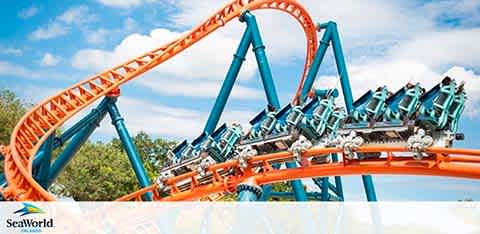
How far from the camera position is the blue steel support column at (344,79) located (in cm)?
1138

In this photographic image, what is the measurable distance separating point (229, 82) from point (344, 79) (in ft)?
7.28

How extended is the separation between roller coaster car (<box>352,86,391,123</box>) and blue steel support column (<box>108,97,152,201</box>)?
4.96 m

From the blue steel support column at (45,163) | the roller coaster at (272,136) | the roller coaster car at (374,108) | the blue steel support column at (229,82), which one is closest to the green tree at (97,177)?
the roller coaster at (272,136)

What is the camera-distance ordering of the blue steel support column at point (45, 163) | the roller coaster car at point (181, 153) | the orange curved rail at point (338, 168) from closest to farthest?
the orange curved rail at point (338, 168) → the roller coaster car at point (181, 153) → the blue steel support column at point (45, 163)

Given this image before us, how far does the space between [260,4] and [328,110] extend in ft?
15.8

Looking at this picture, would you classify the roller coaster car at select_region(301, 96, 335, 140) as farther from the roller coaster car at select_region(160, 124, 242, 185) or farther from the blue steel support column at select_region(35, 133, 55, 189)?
the blue steel support column at select_region(35, 133, 55, 189)

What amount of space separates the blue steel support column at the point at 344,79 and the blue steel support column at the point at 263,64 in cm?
139

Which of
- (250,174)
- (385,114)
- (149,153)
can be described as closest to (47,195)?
(250,174)

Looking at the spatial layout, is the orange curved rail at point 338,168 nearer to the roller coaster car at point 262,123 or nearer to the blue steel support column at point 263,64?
the roller coaster car at point 262,123

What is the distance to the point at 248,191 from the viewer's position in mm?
9094

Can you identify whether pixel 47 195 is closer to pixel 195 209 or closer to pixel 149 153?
pixel 195 209

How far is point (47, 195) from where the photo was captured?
29.7 feet

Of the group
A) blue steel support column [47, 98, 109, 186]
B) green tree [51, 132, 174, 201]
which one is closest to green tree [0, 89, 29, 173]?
green tree [51, 132, 174, 201]

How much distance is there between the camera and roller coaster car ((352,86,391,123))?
816 cm
